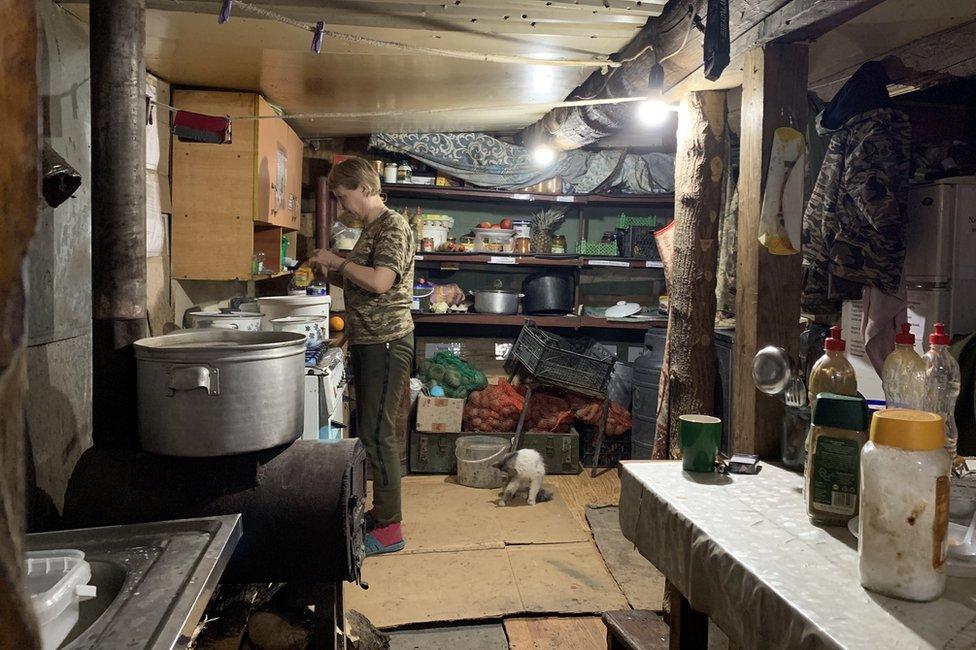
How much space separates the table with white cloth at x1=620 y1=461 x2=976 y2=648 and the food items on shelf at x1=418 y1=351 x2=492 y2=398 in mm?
3226

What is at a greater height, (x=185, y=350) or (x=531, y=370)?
(x=185, y=350)

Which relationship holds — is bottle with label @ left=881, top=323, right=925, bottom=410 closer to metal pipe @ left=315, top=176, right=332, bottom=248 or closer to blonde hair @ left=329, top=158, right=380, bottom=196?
blonde hair @ left=329, top=158, right=380, bottom=196

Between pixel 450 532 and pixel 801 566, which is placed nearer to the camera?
pixel 801 566

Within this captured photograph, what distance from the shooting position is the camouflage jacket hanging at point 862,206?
250 cm

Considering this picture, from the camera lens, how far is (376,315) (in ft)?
10.4

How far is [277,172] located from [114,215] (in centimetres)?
224

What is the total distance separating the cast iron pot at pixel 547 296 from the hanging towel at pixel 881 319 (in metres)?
2.82

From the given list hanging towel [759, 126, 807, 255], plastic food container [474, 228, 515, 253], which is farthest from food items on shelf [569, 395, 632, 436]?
hanging towel [759, 126, 807, 255]

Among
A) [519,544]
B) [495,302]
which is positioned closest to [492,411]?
[495,302]

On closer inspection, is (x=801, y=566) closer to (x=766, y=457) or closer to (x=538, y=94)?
(x=766, y=457)

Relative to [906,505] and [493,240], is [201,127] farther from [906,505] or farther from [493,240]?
[906,505]

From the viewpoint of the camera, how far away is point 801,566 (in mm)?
1186

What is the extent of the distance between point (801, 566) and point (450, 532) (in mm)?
2777

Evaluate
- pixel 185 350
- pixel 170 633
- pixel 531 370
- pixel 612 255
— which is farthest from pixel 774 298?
pixel 612 255
